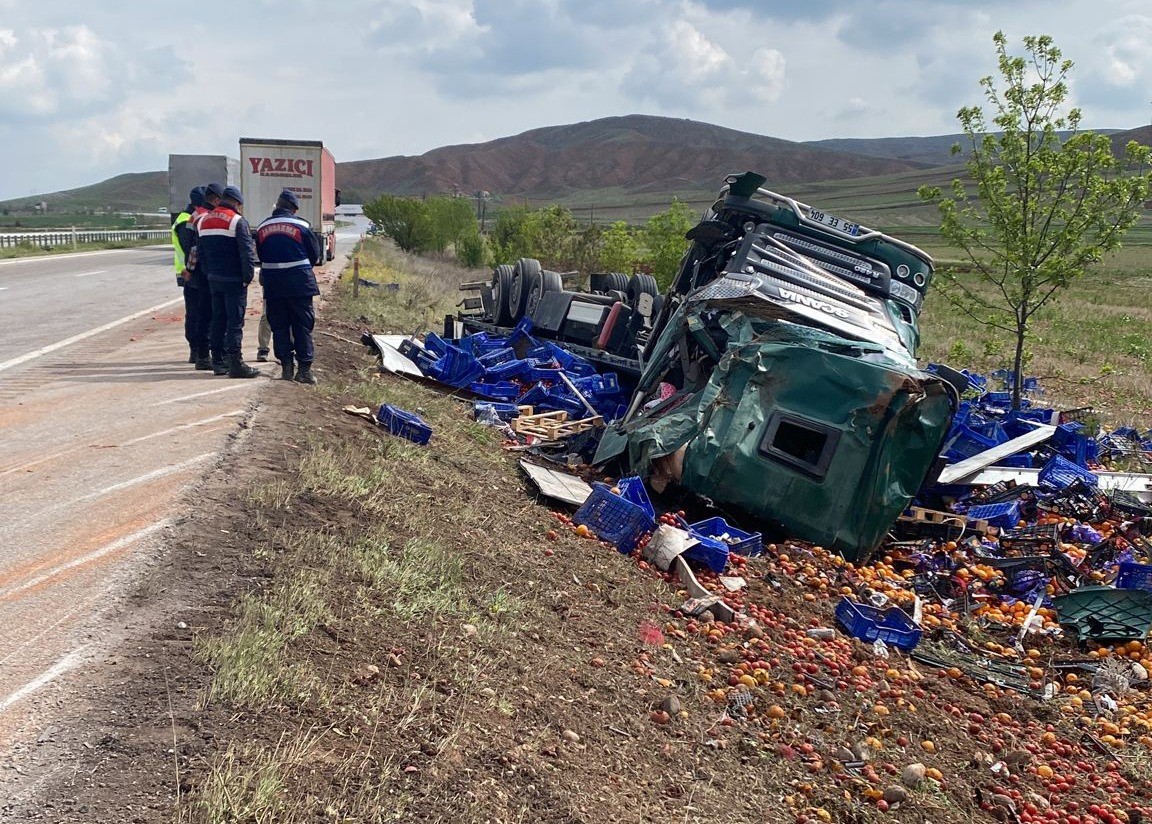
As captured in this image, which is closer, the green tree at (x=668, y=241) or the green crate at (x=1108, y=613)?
the green crate at (x=1108, y=613)

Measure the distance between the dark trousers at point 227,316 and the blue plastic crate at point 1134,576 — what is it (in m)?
7.62

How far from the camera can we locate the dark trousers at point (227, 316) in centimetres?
938

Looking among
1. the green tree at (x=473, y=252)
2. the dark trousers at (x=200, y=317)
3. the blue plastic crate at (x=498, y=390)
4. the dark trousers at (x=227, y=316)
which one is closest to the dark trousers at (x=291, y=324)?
the dark trousers at (x=227, y=316)

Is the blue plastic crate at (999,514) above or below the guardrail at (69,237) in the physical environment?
below

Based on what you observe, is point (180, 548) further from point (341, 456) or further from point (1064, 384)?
point (1064, 384)

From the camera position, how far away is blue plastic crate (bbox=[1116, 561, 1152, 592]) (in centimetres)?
696

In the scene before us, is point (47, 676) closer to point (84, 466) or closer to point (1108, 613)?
point (84, 466)

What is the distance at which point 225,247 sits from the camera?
948 centimetres

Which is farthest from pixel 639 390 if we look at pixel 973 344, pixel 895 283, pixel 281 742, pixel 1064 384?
pixel 973 344

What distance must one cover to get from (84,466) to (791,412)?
4.70 meters

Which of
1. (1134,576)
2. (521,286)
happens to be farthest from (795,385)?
(521,286)

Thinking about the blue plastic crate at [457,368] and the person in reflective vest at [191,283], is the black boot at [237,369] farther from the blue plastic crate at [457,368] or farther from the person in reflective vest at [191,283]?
the blue plastic crate at [457,368]

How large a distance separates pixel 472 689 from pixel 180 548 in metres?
1.61

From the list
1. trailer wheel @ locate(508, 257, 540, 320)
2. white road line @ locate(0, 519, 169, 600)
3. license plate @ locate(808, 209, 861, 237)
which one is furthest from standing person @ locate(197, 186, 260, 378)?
trailer wheel @ locate(508, 257, 540, 320)
